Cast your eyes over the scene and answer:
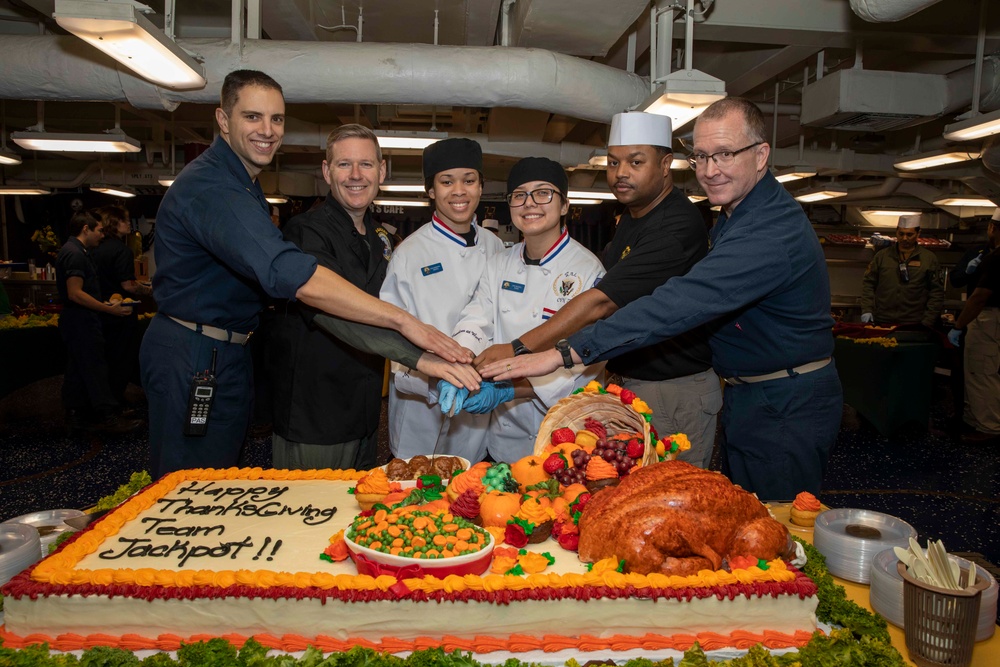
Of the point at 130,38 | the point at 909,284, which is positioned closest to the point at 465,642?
the point at 130,38

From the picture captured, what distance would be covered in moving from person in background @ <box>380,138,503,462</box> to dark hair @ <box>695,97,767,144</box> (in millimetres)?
984

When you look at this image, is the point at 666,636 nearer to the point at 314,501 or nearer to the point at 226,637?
the point at 226,637

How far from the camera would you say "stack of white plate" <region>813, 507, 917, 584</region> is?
1.77 meters

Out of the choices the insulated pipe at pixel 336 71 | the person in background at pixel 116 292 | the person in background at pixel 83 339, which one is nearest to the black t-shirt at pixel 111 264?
the person in background at pixel 116 292

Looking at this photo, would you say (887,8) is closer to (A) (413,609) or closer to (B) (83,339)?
(A) (413,609)

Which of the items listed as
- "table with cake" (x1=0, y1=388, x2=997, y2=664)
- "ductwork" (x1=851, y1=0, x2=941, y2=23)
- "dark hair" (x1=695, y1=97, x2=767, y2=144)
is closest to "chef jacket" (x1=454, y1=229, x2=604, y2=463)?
"dark hair" (x1=695, y1=97, x2=767, y2=144)

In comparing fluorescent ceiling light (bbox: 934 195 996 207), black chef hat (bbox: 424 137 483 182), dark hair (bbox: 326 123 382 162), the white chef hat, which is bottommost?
black chef hat (bbox: 424 137 483 182)

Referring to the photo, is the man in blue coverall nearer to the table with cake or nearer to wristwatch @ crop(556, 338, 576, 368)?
wristwatch @ crop(556, 338, 576, 368)

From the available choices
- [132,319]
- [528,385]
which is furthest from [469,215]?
[132,319]

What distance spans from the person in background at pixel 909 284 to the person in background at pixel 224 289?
7.41 meters

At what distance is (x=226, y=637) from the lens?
4.92 feet

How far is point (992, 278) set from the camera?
671cm

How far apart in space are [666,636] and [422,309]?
69.7 inches

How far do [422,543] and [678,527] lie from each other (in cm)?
59
